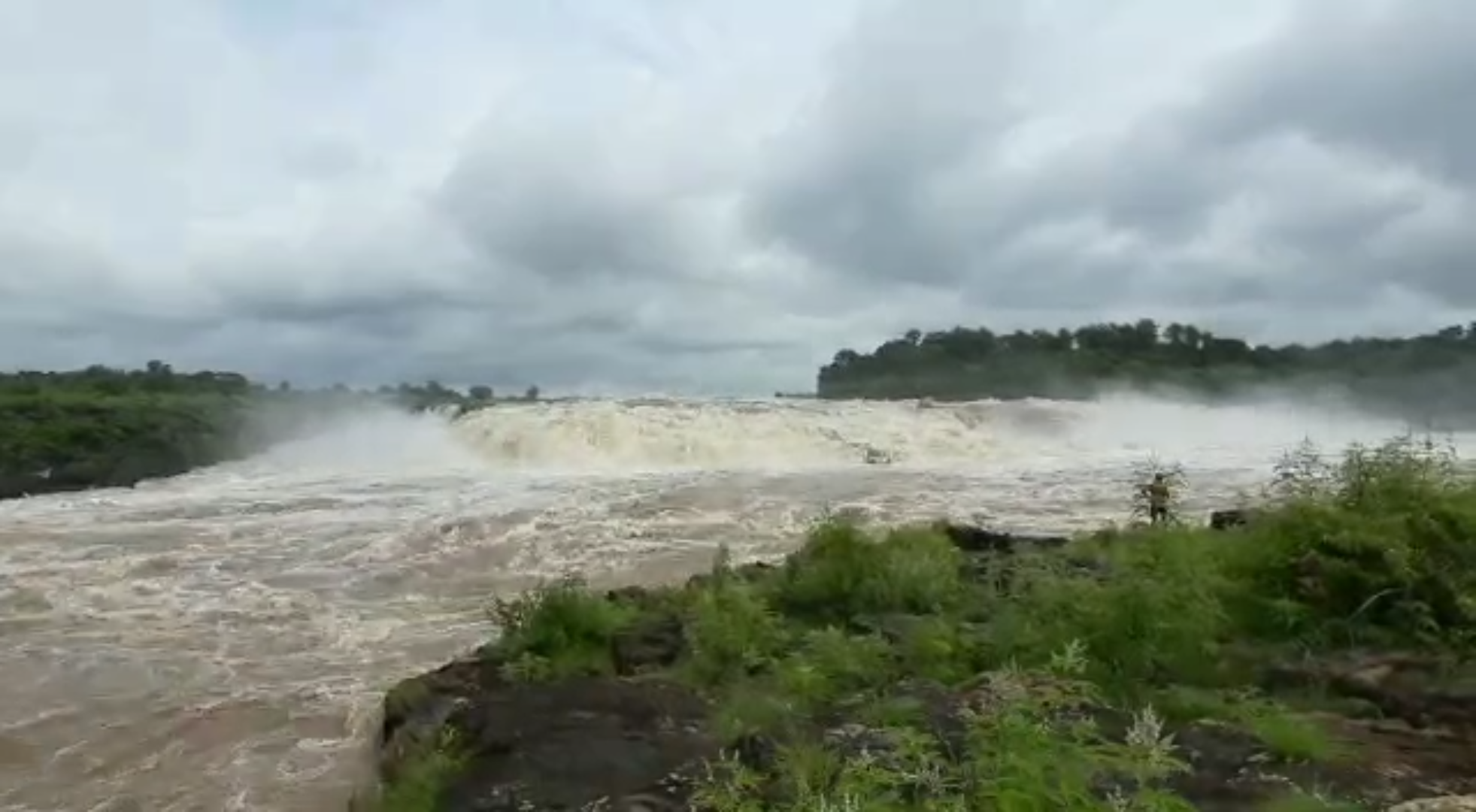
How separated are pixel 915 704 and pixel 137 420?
4123cm

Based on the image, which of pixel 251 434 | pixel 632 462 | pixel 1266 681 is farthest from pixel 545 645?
pixel 251 434

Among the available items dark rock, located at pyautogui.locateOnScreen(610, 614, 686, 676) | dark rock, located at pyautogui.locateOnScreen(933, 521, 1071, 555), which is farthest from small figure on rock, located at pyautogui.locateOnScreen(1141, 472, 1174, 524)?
dark rock, located at pyautogui.locateOnScreen(610, 614, 686, 676)

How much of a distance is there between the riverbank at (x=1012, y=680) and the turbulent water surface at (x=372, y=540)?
185 cm

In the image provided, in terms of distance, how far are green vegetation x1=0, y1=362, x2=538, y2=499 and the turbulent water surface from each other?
2.64 metres

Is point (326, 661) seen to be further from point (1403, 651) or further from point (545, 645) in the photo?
point (1403, 651)

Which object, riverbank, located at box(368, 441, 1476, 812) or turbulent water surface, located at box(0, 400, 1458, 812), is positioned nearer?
riverbank, located at box(368, 441, 1476, 812)

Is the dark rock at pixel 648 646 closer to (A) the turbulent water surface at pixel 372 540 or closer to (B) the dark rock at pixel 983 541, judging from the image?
(A) the turbulent water surface at pixel 372 540

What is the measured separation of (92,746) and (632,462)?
20668 mm

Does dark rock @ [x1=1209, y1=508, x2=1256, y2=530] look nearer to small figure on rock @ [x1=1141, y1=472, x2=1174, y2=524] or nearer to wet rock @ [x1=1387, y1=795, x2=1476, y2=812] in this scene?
small figure on rock @ [x1=1141, y1=472, x2=1174, y2=524]

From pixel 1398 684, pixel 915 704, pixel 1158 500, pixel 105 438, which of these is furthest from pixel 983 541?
pixel 105 438

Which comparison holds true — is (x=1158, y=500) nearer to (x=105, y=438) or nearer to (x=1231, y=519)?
(x=1231, y=519)

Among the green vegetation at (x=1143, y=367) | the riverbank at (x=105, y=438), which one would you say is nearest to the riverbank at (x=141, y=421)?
the riverbank at (x=105, y=438)

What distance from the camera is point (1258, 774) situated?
17.5ft

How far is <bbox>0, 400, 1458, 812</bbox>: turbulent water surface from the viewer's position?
9680 mm
